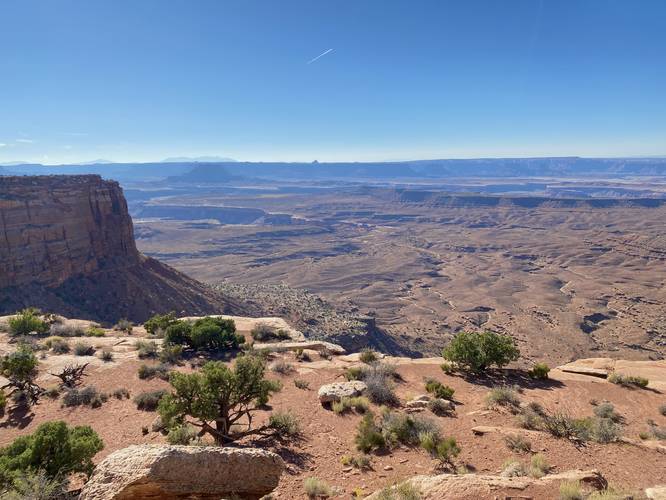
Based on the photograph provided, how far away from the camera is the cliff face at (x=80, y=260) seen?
→ 46.8 m

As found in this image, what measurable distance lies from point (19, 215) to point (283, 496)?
178ft

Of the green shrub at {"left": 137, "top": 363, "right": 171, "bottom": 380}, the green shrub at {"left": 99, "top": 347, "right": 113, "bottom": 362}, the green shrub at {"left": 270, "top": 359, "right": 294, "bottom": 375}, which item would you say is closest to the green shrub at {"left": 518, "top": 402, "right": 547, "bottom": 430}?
the green shrub at {"left": 270, "top": 359, "right": 294, "bottom": 375}

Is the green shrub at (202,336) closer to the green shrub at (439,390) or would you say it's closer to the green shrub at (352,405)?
the green shrub at (352,405)

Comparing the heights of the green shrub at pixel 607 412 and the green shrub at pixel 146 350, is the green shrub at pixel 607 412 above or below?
above

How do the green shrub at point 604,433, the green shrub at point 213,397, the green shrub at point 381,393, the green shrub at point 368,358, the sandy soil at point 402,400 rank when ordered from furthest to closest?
the green shrub at point 368,358
the green shrub at point 381,393
the green shrub at point 604,433
the green shrub at point 213,397
the sandy soil at point 402,400

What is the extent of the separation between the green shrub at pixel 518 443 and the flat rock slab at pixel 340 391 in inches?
271

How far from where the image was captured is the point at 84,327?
31547 millimetres

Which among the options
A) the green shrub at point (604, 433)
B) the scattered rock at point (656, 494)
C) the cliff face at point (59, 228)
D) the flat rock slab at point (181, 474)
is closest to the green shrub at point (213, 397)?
the flat rock slab at point (181, 474)

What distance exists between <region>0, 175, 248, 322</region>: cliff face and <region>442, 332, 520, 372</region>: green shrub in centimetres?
3867

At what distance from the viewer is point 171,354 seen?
23641 mm

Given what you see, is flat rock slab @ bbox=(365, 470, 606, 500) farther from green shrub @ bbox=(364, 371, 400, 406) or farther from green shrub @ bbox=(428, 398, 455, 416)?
green shrub @ bbox=(364, 371, 400, 406)

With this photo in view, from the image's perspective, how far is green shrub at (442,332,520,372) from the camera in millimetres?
21781

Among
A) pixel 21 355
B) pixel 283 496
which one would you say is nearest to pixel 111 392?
pixel 21 355

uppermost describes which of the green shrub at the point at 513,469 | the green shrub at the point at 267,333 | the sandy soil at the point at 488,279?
the green shrub at the point at 513,469
